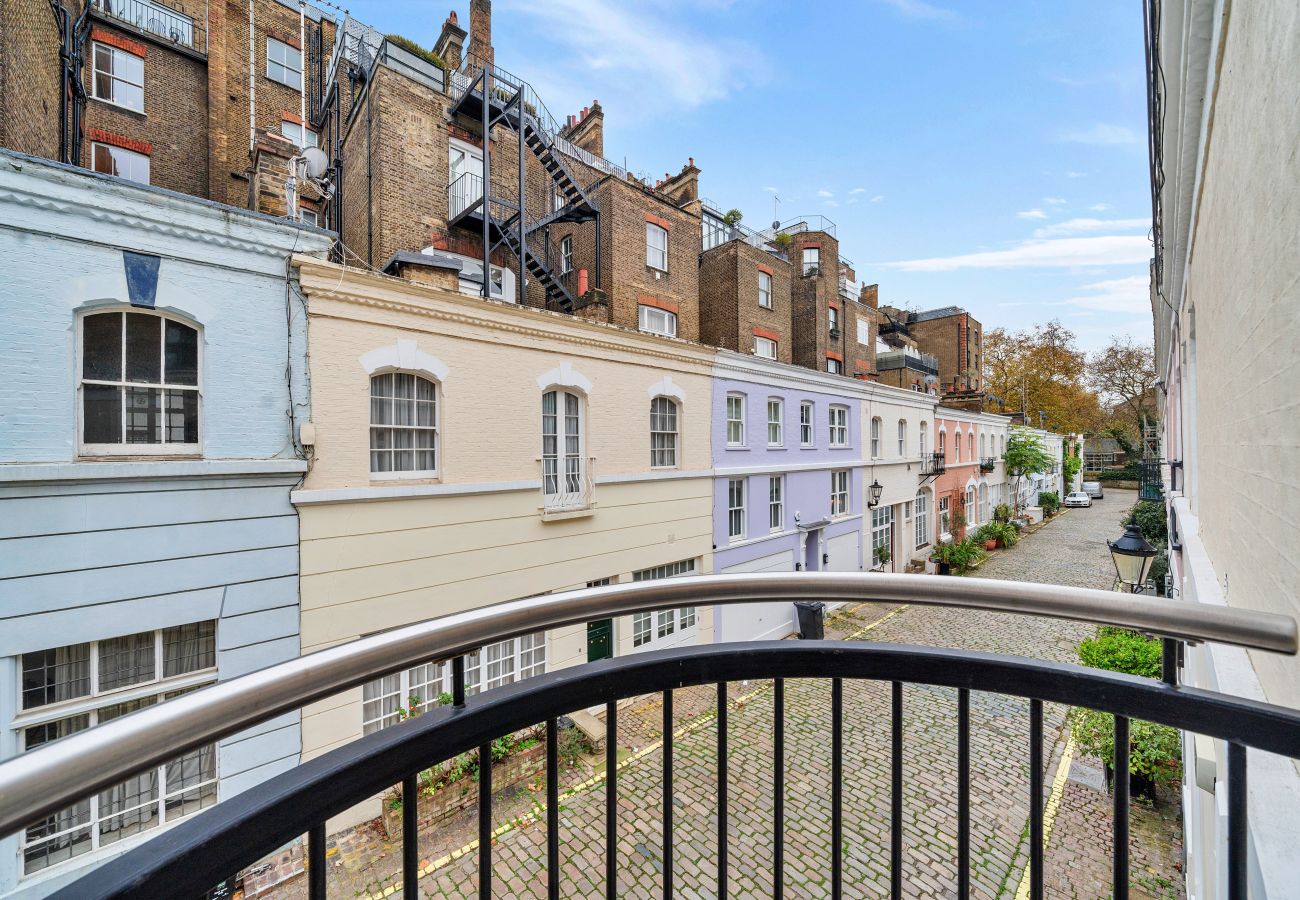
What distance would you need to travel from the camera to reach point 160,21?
42.1 ft

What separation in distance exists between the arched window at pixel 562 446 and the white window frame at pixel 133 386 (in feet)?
15.7

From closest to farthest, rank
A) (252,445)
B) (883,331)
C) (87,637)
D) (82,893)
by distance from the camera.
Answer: (82,893)
(87,637)
(252,445)
(883,331)

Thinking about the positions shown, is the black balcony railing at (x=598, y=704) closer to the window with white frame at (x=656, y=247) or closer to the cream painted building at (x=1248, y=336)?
the cream painted building at (x=1248, y=336)

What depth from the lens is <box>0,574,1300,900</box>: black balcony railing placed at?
778 mm

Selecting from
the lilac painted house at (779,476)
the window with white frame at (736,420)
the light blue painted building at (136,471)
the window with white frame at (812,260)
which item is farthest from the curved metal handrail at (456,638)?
the window with white frame at (812,260)

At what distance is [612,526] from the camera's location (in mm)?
10555

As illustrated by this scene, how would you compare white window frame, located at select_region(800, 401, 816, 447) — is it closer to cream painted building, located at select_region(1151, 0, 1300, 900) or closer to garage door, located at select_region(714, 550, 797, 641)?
garage door, located at select_region(714, 550, 797, 641)

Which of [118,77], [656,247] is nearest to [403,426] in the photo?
[656,247]

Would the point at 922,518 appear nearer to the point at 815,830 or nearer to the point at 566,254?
the point at 566,254

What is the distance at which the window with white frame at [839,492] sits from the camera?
16.8 meters

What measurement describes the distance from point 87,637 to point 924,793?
9201mm

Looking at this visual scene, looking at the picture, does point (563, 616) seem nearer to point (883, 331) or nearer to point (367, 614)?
point (367, 614)

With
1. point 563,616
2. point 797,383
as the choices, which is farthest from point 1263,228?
point 797,383

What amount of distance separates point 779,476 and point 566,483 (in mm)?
7071
